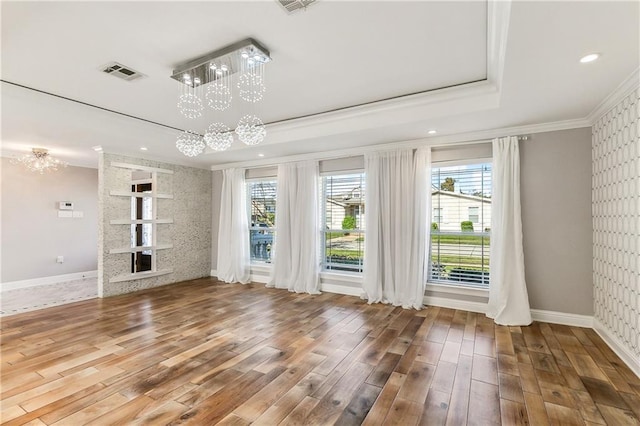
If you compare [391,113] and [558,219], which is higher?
[391,113]

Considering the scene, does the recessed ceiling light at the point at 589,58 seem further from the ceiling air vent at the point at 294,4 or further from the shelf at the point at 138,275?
the shelf at the point at 138,275

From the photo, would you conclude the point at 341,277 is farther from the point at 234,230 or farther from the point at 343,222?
the point at 234,230

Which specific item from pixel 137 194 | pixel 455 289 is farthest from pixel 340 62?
pixel 137 194

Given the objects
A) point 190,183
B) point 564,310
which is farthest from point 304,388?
point 190,183

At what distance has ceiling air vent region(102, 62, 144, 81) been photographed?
2.90 m

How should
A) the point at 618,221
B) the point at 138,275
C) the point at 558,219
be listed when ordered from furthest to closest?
1. the point at 138,275
2. the point at 558,219
3. the point at 618,221

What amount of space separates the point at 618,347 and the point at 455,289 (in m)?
1.77

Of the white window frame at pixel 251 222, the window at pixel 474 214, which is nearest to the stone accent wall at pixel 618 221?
the window at pixel 474 214

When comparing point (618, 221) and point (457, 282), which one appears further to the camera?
point (457, 282)

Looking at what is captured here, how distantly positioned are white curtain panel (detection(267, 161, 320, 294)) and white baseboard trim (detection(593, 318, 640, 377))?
12.5 feet

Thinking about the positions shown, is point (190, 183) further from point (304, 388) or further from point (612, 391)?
point (612, 391)

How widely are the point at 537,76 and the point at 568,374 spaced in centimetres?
260

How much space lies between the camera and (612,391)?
2.35 meters

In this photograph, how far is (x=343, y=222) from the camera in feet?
18.3
